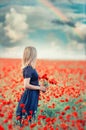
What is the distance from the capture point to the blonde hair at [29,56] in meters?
2.42

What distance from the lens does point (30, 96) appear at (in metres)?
2.42

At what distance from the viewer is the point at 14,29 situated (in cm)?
252

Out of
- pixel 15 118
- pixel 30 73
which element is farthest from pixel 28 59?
pixel 15 118

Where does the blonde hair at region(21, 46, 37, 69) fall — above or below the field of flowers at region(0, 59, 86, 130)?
above

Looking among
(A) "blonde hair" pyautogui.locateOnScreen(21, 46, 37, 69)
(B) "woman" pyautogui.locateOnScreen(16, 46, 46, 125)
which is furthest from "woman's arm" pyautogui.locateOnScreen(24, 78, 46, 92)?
(A) "blonde hair" pyautogui.locateOnScreen(21, 46, 37, 69)

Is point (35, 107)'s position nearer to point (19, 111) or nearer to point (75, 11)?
point (19, 111)

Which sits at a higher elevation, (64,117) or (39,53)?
(39,53)

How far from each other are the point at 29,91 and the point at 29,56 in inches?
9.5

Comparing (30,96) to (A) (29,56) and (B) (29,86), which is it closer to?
(B) (29,86)

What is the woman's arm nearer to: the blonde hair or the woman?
the woman

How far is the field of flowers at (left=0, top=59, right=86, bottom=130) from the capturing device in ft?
7.82

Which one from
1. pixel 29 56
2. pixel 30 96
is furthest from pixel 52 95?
pixel 29 56

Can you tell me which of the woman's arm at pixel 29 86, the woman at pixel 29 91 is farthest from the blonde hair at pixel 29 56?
the woman's arm at pixel 29 86

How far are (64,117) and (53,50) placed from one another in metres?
0.48
